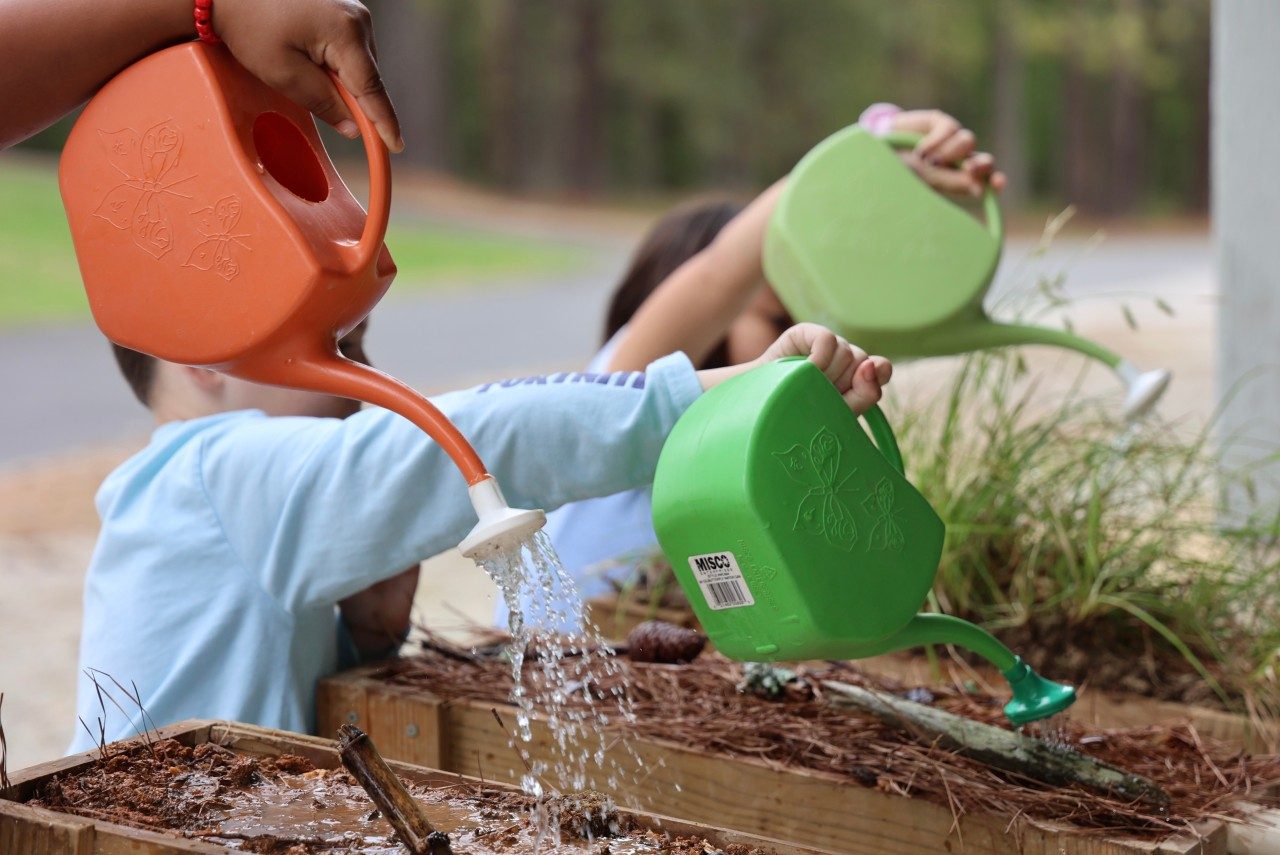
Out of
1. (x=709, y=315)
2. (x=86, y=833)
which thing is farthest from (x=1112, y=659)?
(x=86, y=833)

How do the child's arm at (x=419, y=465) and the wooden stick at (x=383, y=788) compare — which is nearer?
the wooden stick at (x=383, y=788)

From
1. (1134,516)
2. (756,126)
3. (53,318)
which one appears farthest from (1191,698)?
(756,126)

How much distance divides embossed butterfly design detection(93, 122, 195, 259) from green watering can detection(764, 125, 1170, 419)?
0.98 metres

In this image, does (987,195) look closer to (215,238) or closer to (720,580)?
(720,580)

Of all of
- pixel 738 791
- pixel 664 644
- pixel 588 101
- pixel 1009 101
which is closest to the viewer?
pixel 738 791

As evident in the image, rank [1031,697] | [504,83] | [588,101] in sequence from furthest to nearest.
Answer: [504,83], [588,101], [1031,697]

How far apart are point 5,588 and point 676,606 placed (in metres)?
3.72

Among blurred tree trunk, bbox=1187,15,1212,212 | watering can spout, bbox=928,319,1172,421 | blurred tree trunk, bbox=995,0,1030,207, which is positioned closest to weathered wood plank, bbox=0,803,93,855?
watering can spout, bbox=928,319,1172,421

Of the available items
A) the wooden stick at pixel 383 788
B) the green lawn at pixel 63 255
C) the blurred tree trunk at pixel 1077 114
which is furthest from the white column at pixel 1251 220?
the blurred tree trunk at pixel 1077 114

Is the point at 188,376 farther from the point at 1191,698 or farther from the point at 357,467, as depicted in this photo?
the point at 1191,698

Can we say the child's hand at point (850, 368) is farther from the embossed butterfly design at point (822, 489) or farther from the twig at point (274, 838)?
the twig at point (274, 838)

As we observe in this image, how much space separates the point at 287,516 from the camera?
1348 millimetres

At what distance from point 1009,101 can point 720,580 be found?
83.1 feet

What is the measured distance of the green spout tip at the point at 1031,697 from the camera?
1231mm
